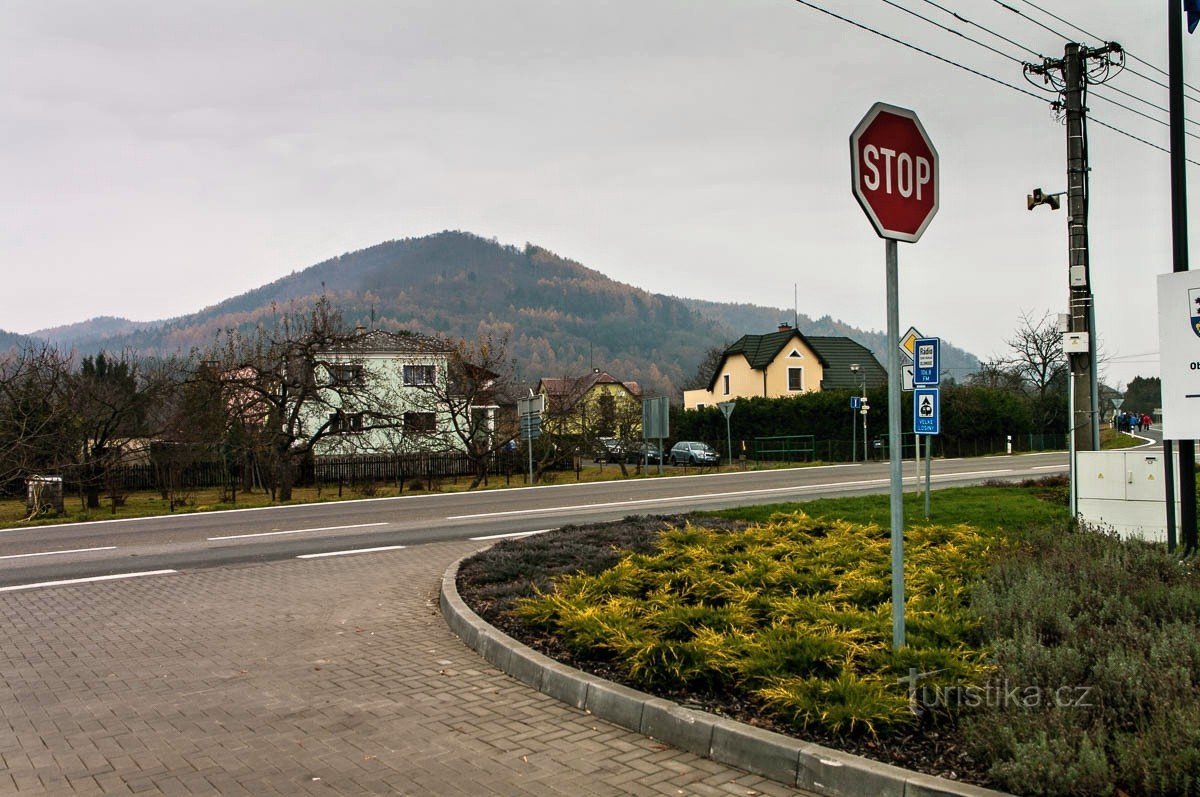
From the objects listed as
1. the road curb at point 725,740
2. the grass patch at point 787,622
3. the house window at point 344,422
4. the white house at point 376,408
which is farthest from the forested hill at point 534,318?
the road curb at point 725,740

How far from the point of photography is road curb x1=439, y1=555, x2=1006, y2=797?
150 inches

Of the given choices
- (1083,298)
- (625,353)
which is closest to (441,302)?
(625,353)

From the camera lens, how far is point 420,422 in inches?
1377

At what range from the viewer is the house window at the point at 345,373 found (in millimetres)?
32225

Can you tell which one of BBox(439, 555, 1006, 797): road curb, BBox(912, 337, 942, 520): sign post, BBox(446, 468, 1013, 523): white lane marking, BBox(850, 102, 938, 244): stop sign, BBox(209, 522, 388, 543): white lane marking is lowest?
BBox(209, 522, 388, 543): white lane marking

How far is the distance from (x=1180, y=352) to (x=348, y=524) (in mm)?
13929

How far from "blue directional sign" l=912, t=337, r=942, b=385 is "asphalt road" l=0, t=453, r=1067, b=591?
6259mm

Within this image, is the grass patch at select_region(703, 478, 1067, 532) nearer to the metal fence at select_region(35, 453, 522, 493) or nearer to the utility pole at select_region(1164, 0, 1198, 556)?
the utility pole at select_region(1164, 0, 1198, 556)

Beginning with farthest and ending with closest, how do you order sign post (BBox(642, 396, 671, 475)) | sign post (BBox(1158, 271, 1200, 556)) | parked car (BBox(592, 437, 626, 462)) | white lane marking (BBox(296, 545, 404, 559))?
parked car (BBox(592, 437, 626, 462)) < sign post (BBox(642, 396, 671, 475)) < white lane marking (BBox(296, 545, 404, 559)) < sign post (BBox(1158, 271, 1200, 556))

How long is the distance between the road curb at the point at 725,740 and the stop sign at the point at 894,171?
9.23 ft

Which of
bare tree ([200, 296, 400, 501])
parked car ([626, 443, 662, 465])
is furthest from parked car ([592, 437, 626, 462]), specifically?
bare tree ([200, 296, 400, 501])

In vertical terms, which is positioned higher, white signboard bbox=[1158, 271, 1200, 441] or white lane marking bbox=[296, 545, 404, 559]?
white signboard bbox=[1158, 271, 1200, 441]

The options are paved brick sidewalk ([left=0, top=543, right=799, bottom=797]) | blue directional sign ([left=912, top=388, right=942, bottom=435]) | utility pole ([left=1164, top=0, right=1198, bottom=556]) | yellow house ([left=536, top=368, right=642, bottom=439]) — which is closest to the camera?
paved brick sidewalk ([left=0, top=543, right=799, bottom=797])

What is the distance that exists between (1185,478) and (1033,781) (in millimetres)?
5516
